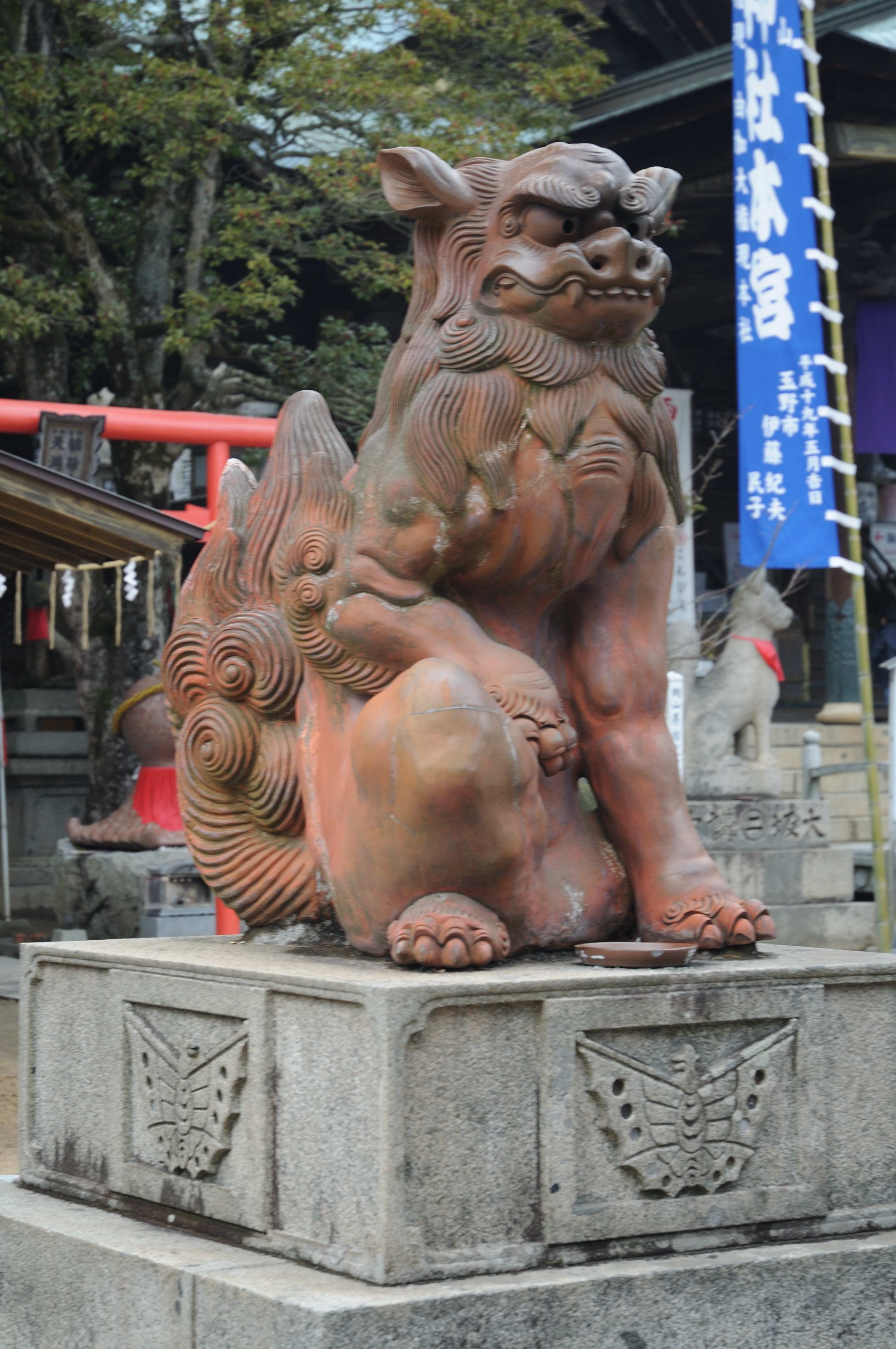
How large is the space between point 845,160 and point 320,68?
4.27 meters

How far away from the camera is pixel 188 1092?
118 inches

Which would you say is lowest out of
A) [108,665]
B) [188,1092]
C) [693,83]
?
[188,1092]

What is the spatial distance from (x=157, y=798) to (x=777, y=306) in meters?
4.74

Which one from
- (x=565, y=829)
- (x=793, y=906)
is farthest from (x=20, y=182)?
(x=565, y=829)

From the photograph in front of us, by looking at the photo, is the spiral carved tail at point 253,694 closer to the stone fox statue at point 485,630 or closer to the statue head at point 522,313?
the stone fox statue at point 485,630

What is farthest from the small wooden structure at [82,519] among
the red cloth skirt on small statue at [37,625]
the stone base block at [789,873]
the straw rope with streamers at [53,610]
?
the stone base block at [789,873]

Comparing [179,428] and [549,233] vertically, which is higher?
[179,428]

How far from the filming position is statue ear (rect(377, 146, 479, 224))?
3.04 metres

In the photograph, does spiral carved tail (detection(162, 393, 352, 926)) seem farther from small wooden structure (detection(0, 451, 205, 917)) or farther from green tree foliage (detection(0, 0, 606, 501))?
green tree foliage (detection(0, 0, 606, 501))

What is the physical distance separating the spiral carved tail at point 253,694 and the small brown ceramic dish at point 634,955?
0.62m

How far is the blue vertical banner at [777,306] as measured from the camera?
32.1 ft

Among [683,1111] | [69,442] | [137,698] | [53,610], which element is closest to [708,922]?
[683,1111]

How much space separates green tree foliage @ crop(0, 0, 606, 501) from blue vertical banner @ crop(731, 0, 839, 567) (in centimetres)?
134

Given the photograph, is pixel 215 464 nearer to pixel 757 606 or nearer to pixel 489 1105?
pixel 757 606
